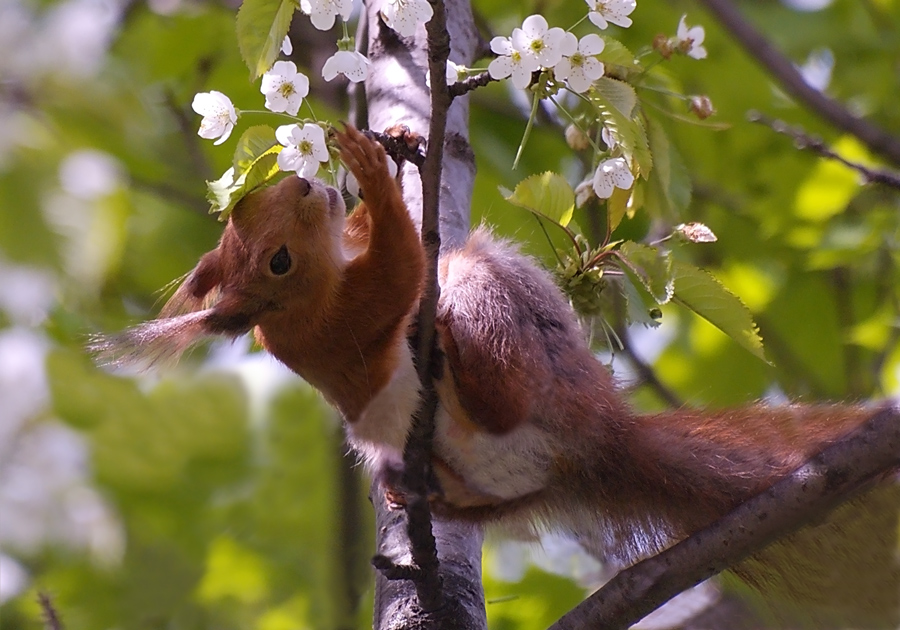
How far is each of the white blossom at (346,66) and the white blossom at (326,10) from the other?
98 millimetres

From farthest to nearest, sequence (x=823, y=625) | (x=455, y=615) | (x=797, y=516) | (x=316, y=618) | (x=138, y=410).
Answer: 1. (x=138, y=410)
2. (x=316, y=618)
3. (x=823, y=625)
4. (x=455, y=615)
5. (x=797, y=516)

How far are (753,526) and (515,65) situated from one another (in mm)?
1042

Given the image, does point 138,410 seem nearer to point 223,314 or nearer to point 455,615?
point 223,314

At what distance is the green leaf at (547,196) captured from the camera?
226 centimetres

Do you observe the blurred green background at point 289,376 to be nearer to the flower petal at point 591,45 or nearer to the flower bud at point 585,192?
the flower bud at point 585,192

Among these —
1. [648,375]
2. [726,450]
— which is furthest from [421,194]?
[648,375]

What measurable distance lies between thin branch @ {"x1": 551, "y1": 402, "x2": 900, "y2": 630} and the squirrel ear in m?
1.45

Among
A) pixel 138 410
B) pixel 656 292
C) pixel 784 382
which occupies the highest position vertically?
pixel 138 410

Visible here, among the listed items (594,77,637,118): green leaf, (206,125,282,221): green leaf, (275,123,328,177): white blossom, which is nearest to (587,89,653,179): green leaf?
(594,77,637,118): green leaf

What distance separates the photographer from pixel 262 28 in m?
1.98

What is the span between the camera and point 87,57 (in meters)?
1.53

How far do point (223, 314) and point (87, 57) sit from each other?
1.25m

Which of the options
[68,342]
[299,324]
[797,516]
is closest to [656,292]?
[797,516]

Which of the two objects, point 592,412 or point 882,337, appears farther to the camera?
point 882,337
